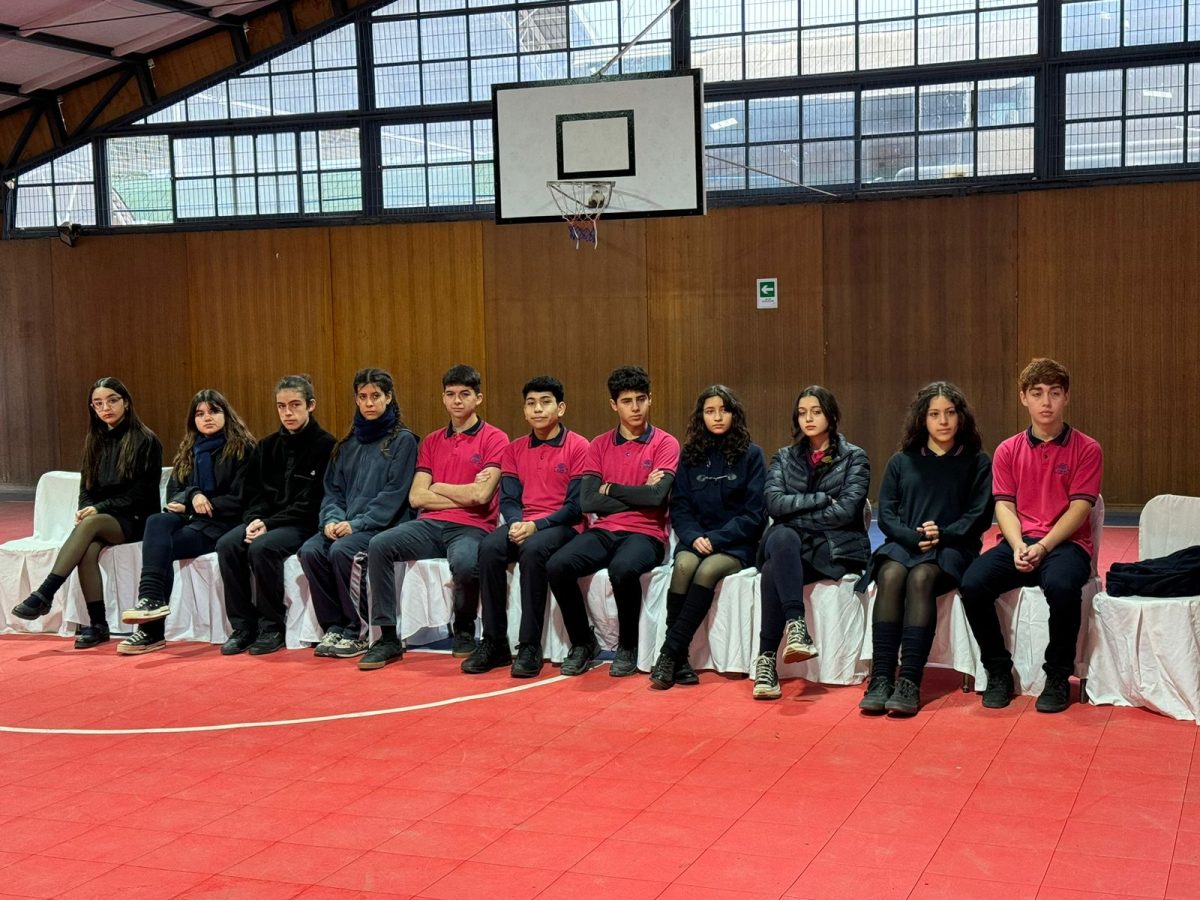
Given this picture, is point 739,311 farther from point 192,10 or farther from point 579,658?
point 579,658

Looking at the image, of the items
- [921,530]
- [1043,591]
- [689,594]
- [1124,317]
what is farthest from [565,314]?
[1043,591]

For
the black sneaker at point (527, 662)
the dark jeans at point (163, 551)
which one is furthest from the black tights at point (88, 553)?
the black sneaker at point (527, 662)

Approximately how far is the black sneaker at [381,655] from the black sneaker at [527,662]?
0.63 metres

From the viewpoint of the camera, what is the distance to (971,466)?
16.5 feet

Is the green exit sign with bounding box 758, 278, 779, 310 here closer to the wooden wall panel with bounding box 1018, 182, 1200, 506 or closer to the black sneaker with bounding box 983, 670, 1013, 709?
the wooden wall panel with bounding box 1018, 182, 1200, 506

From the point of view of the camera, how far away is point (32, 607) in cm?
603

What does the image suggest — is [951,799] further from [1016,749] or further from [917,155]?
[917,155]

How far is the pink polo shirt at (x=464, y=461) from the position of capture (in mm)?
5945

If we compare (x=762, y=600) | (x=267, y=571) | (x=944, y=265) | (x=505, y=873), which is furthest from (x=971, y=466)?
(x=944, y=265)

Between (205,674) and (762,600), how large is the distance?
7.98 feet

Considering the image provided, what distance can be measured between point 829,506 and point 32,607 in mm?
3711

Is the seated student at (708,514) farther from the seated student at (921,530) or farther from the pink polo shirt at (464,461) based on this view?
the pink polo shirt at (464,461)

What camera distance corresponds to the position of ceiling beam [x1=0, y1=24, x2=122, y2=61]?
406 inches

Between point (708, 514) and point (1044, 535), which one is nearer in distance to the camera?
point (1044, 535)
